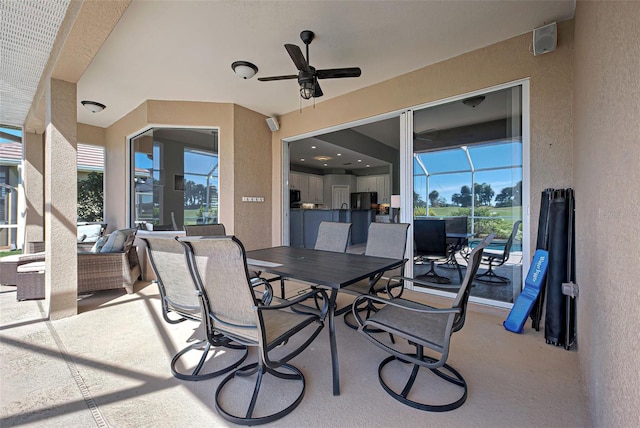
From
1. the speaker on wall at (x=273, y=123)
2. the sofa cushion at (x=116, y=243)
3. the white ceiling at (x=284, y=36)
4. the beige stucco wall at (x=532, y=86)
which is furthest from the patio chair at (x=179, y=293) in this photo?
the speaker on wall at (x=273, y=123)

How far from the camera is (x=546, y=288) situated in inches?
94.3

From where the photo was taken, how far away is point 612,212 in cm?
110

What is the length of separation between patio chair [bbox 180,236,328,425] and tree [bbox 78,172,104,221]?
19.7 ft

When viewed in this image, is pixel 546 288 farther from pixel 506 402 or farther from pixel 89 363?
pixel 89 363

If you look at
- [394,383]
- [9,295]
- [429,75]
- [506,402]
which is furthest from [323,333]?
[9,295]

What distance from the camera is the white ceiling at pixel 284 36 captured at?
2326mm

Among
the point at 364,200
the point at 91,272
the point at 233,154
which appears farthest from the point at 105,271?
the point at 364,200

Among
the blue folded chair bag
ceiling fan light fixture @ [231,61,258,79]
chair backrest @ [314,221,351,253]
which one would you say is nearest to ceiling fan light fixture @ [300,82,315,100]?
ceiling fan light fixture @ [231,61,258,79]

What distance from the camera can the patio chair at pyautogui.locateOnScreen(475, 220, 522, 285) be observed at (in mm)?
2896

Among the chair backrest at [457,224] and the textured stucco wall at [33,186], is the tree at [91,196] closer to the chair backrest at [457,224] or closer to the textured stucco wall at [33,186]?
the textured stucco wall at [33,186]

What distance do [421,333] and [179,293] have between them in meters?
1.52

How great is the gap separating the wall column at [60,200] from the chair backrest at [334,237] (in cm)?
264

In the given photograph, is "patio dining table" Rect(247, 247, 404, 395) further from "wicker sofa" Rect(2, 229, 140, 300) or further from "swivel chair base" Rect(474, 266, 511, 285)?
"wicker sofa" Rect(2, 229, 140, 300)

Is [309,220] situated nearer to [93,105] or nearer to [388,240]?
[388,240]
